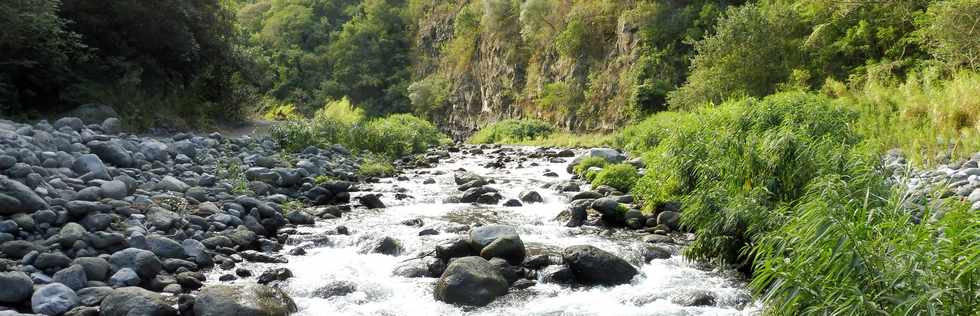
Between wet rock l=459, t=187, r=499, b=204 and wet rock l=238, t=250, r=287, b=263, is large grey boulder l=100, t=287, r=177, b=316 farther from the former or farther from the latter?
wet rock l=459, t=187, r=499, b=204

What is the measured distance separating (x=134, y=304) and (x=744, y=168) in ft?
19.7

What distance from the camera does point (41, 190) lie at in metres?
7.17

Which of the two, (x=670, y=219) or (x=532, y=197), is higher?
(x=670, y=219)

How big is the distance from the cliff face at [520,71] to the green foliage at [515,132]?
1.38 m

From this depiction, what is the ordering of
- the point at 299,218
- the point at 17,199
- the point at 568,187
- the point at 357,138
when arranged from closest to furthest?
the point at 17,199, the point at 299,218, the point at 568,187, the point at 357,138

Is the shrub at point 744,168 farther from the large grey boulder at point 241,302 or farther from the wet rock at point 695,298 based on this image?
the large grey boulder at point 241,302

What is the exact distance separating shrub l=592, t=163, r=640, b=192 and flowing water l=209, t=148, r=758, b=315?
4.07 ft

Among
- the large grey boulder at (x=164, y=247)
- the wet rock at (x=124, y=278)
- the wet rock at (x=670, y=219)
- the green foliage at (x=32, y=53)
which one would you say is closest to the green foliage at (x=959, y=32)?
the wet rock at (x=670, y=219)

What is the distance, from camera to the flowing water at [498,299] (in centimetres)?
605

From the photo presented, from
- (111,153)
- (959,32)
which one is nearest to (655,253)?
(111,153)

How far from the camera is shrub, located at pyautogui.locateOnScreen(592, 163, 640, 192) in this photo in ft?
38.9

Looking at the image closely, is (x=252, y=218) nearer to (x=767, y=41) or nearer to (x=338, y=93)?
(x=767, y=41)

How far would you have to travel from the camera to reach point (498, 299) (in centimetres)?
631

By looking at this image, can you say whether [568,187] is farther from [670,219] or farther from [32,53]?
[32,53]
